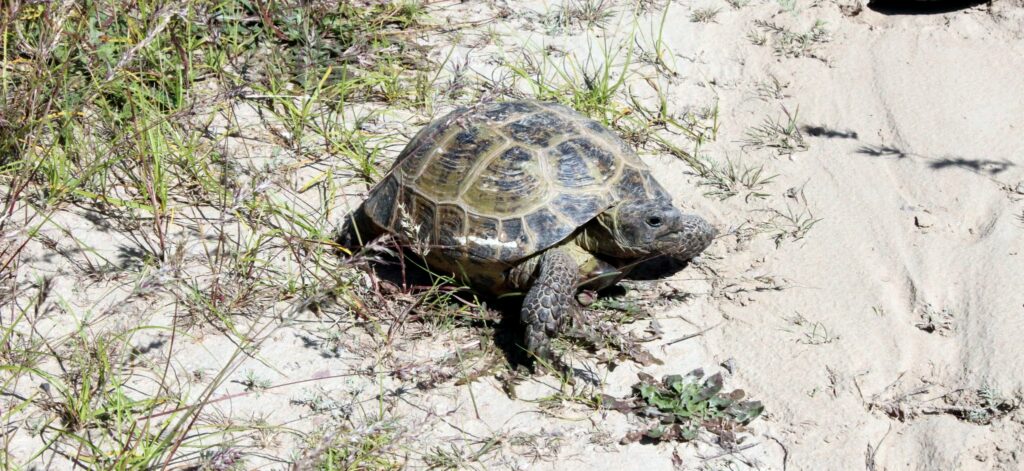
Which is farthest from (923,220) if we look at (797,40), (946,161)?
(797,40)

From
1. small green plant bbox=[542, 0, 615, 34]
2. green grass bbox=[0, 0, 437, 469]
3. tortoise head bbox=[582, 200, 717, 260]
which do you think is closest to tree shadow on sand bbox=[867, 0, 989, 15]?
small green plant bbox=[542, 0, 615, 34]

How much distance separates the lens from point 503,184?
382 cm

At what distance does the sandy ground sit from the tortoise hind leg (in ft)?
1.83

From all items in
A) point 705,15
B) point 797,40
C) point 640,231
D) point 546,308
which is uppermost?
point 705,15

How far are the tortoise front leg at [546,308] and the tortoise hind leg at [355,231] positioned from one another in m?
0.95

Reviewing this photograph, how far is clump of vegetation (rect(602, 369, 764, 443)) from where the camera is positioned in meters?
3.43

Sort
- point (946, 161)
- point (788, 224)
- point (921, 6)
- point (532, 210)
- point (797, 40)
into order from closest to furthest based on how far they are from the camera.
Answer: point (532, 210), point (788, 224), point (946, 161), point (797, 40), point (921, 6)

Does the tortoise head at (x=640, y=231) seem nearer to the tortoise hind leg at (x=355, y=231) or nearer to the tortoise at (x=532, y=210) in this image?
the tortoise at (x=532, y=210)

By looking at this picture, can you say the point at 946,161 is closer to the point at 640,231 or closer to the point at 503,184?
the point at 640,231

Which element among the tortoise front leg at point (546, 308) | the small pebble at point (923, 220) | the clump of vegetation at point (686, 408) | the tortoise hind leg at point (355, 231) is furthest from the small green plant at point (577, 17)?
the clump of vegetation at point (686, 408)

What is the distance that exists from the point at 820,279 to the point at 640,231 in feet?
3.04

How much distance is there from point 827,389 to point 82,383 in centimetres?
283

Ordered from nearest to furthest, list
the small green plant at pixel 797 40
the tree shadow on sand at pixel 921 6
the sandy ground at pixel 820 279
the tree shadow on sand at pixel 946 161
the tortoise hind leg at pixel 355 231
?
1. the sandy ground at pixel 820 279
2. the tortoise hind leg at pixel 355 231
3. the tree shadow on sand at pixel 946 161
4. the small green plant at pixel 797 40
5. the tree shadow on sand at pixel 921 6

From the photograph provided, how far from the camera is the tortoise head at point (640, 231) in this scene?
149 inches
